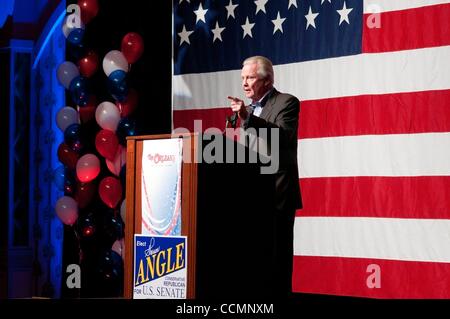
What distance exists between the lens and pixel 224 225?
3.22 meters

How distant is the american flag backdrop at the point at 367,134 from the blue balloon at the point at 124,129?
839mm

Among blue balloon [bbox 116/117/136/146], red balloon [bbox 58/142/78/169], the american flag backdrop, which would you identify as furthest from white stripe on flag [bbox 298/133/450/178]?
red balloon [bbox 58/142/78/169]

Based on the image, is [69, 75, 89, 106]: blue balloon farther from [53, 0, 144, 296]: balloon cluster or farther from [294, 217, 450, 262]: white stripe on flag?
[294, 217, 450, 262]: white stripe on flag

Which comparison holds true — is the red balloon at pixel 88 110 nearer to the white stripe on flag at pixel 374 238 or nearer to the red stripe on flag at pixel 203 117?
the red stripe on flag at pixel 203 117

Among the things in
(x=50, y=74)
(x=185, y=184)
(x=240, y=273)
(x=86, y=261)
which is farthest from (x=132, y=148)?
(x=50, y=74)

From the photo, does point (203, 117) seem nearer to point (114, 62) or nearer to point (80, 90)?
point (114, 62)

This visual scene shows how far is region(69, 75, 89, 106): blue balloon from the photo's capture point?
5.71 meters

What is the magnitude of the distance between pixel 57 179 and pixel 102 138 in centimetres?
66

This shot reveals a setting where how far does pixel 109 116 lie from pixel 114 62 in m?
0.40

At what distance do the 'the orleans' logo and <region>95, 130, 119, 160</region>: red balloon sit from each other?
227 cm

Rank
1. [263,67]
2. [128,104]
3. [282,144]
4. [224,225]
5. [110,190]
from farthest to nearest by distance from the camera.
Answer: [128,104], [110,190], [263,67], [282,144], [224,225]

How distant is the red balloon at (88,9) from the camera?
5637 millimetres

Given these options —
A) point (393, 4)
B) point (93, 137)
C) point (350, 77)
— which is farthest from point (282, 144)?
point (93, 137)

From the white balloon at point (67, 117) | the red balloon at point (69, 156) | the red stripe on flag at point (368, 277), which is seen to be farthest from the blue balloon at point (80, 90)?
the red stripe on flag at point (368, 277)
